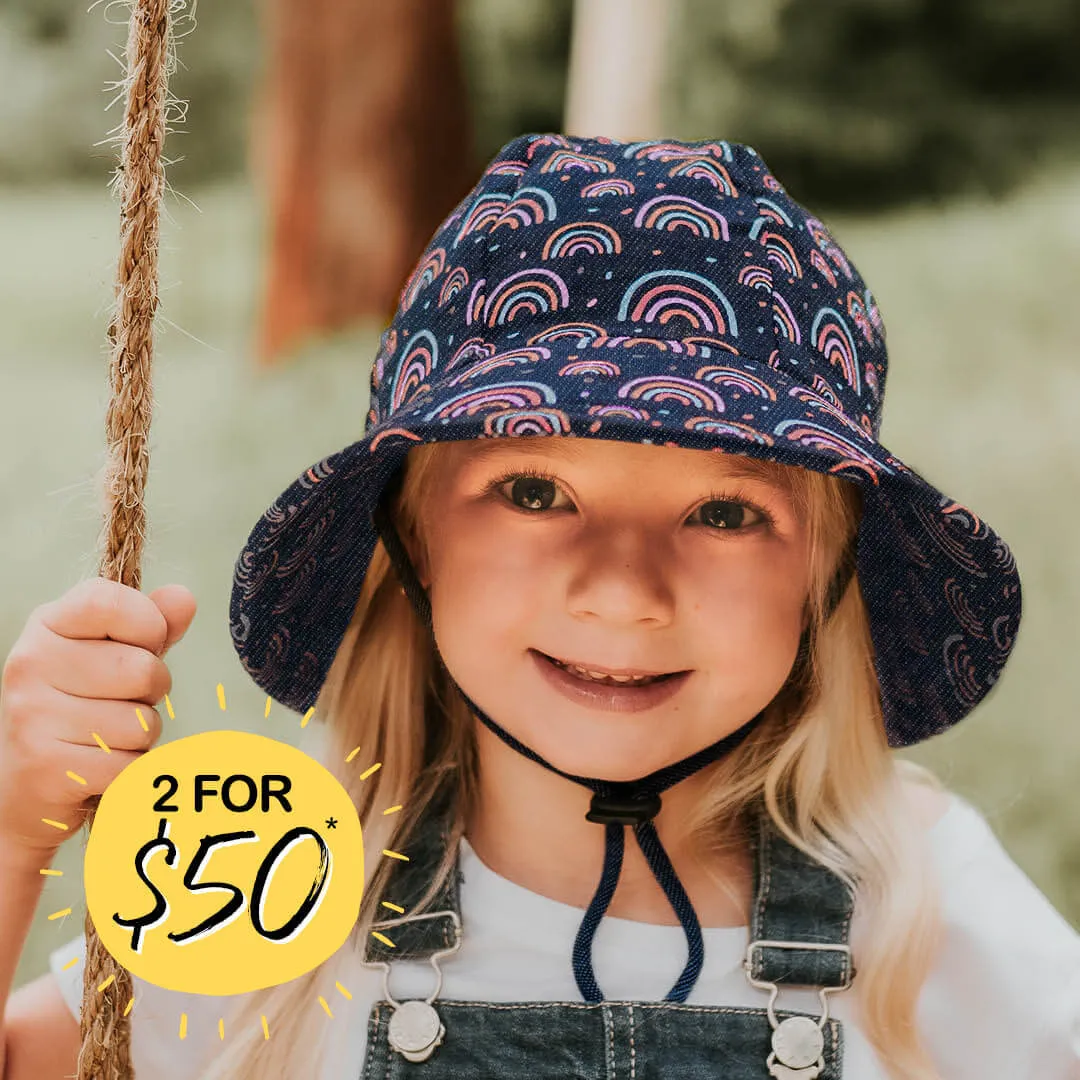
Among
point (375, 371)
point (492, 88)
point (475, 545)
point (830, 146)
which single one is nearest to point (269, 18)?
point (492, 88)

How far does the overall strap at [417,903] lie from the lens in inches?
35.9

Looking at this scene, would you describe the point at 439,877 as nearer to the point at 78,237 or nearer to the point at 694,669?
the point at 694,669

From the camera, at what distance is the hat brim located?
715 mm

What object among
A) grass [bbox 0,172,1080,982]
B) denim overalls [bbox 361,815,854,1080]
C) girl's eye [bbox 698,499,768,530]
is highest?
grass [bbox 0,172,1080,982]

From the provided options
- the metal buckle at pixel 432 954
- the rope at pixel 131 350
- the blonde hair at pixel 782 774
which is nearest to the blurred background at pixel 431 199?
the blonde hair at pixel 782 774

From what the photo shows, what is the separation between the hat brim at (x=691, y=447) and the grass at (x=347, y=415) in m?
0.67

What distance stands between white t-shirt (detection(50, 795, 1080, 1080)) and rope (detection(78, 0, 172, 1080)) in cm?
27

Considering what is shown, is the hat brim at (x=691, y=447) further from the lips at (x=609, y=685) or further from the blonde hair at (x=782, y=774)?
the lips at (x=609, y=685)

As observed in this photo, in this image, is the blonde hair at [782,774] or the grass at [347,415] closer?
the blonde hair at [782,774]

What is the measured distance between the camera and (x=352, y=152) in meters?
1.98

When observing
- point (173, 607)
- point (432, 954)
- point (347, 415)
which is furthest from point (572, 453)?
point (347, 415)

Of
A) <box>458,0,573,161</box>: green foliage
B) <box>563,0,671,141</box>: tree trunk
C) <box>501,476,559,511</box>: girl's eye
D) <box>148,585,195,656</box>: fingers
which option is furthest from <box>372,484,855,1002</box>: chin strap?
<box>458,0,573,161</box>: green foliage

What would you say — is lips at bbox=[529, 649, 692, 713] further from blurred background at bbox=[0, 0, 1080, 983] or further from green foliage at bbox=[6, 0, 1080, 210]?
green foliage at bbox=[6, 0, 1080, 210]

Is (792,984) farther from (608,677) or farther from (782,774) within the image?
(608,677)
